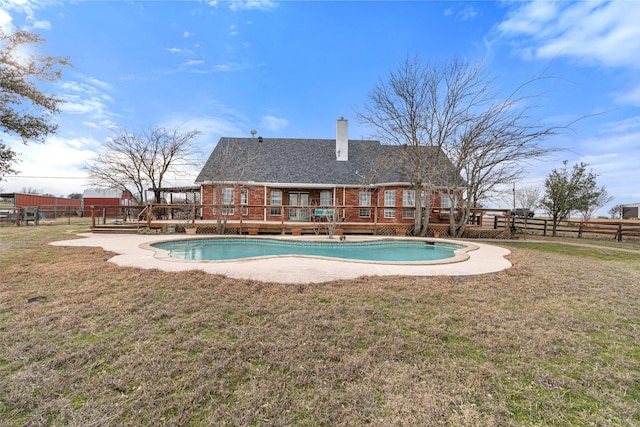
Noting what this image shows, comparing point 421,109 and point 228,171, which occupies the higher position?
point 421,109

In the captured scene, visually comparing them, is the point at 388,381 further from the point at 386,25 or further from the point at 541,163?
the point at 541,163

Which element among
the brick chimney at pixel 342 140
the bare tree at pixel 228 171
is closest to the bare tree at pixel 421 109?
the brick chimney at pixel 342 140

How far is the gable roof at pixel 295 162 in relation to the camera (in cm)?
1644

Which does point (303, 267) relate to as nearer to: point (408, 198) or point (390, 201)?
point (390, 201)

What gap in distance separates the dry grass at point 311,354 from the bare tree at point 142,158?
16.5 meters

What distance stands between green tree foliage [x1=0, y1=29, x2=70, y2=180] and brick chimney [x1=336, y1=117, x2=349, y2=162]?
1455 cm

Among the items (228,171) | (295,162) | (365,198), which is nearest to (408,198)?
(365,198)

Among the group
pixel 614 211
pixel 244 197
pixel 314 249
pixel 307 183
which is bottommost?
pixel 314 249

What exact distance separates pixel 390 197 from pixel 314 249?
28.3ft

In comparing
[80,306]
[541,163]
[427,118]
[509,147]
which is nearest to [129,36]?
[80,306]

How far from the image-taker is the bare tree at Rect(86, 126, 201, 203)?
59.8ft

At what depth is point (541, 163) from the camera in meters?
11.2

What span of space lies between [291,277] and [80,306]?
3118 millimetres

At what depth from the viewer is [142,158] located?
60.6 ft
